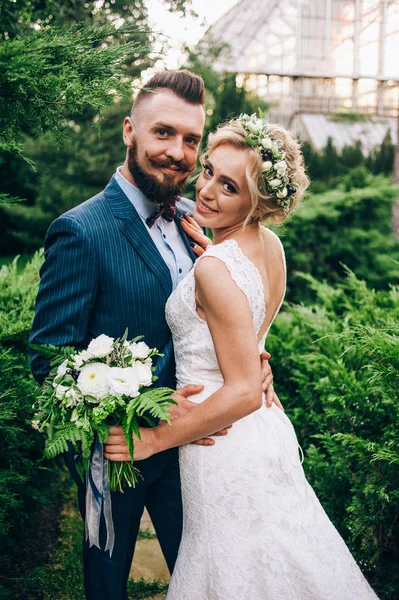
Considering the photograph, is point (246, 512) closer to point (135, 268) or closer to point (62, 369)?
point (62, 369)

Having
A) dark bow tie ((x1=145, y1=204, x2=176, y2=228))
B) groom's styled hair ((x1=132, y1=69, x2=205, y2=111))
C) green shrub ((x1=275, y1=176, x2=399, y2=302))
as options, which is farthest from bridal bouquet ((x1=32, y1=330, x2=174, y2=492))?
green shrub ((x1=275, y1=176, x2=399, y2=302))

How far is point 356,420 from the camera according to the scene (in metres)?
3.03

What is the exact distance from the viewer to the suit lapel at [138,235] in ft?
7.80

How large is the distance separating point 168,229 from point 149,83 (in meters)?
0.73

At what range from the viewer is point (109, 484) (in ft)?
7.23

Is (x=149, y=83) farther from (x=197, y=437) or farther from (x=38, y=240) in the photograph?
(x=38, y=240)

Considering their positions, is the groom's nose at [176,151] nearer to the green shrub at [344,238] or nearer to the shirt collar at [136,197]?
the shirt collar at [136,197]

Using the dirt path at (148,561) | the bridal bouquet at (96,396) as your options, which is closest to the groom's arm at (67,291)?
the bridal bouquet at (96,396)

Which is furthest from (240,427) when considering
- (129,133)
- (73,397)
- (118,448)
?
(129,133)

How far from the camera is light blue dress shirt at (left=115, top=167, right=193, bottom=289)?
2.58 metres

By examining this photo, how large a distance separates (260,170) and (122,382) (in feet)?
3.44

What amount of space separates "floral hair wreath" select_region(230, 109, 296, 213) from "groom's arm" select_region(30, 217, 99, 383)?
799mm

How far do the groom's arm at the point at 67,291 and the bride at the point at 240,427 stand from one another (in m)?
0.38

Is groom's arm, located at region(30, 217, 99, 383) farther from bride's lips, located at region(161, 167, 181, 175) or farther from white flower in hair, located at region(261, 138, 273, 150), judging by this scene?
white flower in hair, located at region(261, 138, 273, 150)
